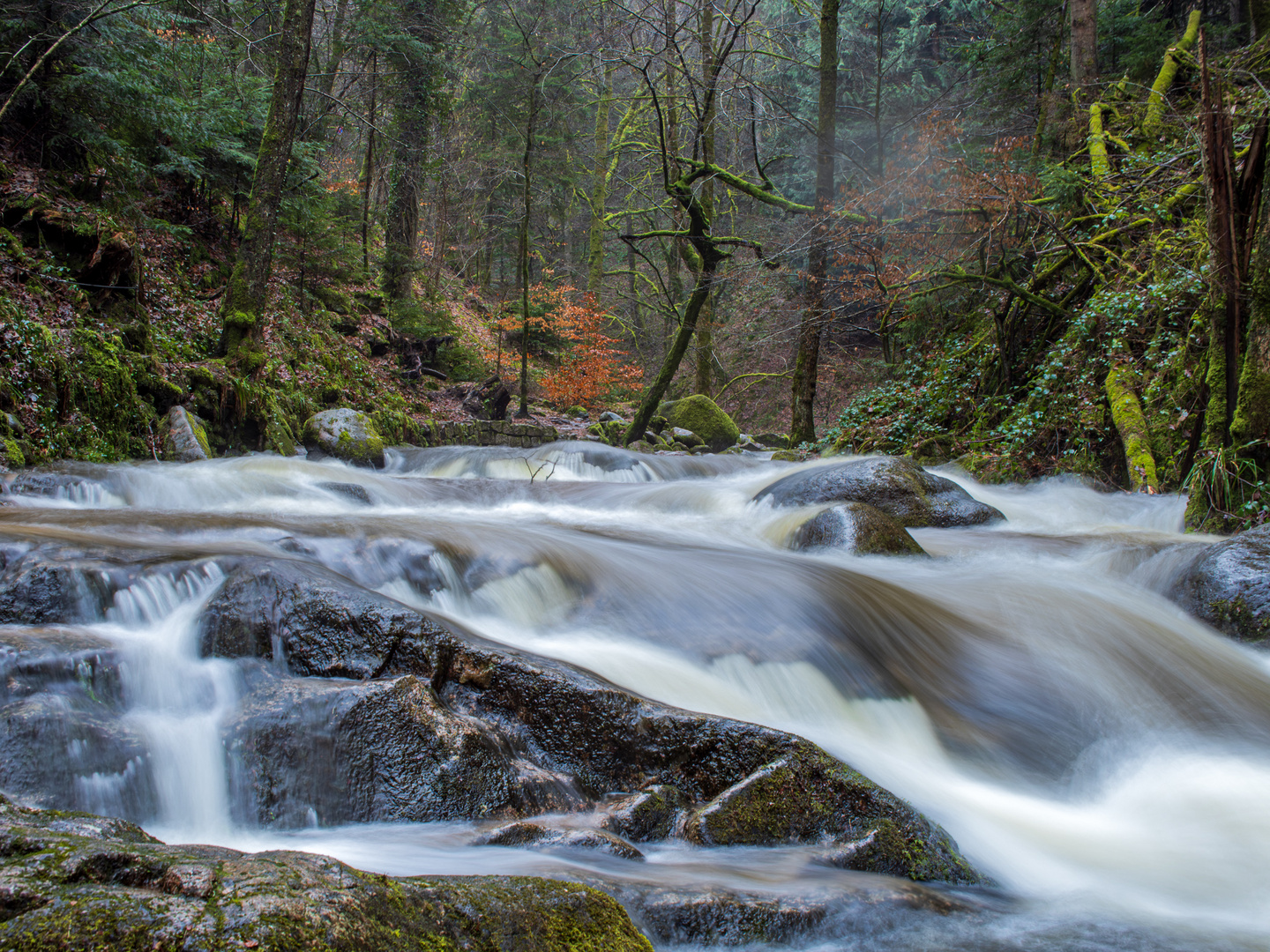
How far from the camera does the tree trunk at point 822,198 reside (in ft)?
40.2

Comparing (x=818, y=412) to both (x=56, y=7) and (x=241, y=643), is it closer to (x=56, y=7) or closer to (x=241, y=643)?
(x=56, y=7)

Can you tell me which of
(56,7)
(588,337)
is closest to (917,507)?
(56,7)

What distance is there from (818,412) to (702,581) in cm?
1788

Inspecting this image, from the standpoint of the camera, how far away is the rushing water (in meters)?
2.56

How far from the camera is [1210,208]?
614cm

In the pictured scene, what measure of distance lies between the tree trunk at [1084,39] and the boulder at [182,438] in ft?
41.7

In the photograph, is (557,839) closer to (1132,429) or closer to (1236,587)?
(1236,587)

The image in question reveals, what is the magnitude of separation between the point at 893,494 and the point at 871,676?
3927mm

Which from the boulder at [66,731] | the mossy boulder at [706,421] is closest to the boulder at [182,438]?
the boulder at [66,731]

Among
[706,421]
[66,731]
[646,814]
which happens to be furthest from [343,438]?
[646,814]

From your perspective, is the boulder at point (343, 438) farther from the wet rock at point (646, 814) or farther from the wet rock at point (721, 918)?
the wet rock at point (721, 918)

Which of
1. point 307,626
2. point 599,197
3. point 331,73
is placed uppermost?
point 331,73

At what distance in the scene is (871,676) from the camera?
4191mm

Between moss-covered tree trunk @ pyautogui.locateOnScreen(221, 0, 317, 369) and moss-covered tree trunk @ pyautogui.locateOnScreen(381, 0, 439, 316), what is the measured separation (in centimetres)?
565
